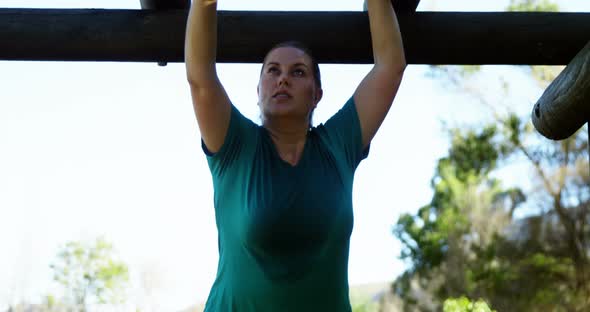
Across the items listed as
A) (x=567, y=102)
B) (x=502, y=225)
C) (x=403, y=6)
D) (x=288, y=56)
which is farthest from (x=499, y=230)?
(x=288, y=56)

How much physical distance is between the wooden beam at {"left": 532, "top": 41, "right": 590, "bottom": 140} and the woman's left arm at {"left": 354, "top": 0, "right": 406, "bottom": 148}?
0.61 m

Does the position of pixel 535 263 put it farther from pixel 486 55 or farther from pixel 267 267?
pixel 267 267

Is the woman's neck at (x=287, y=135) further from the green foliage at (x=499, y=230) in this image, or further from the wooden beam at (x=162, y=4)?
the green foliage at (x=499, y=230)

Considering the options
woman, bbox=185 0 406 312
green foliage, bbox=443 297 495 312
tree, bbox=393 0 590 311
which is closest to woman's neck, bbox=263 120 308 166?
woman, bbox=185 0 406 312

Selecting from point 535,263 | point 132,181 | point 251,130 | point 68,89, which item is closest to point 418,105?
point 535,263

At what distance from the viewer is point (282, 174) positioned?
1458 mm

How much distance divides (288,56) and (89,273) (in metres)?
13.1

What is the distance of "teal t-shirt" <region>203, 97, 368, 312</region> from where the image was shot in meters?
1.36

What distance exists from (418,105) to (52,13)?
11.9 metres

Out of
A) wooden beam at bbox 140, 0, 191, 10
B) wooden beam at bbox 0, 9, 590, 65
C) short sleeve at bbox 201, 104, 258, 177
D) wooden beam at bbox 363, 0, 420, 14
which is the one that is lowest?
short sleeve at bbox 201, 104, 258, 177

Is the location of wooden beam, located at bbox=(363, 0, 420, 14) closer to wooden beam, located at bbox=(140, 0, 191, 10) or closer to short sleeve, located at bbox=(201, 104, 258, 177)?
wooden beam, located at bbox=(140, 0, 191, 10)

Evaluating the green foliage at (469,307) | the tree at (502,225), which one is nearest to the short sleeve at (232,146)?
the green foliage at (469,307)

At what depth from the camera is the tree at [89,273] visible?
45.1ft

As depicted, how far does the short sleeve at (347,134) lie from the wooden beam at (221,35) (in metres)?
0.50
